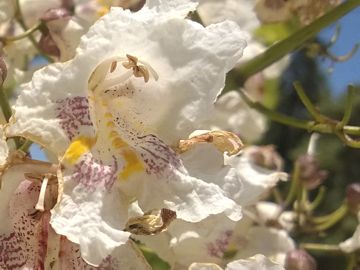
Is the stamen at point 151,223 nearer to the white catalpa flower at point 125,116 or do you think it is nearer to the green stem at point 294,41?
the white catalpa flower at point 125,116

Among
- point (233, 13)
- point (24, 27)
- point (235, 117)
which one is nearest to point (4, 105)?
point (24, 27)

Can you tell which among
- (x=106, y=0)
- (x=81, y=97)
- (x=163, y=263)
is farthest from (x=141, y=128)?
(x=163, y=263)

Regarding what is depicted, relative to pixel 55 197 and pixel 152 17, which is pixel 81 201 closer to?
pixel 55 197

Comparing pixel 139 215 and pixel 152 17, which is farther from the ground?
pixel 152 17

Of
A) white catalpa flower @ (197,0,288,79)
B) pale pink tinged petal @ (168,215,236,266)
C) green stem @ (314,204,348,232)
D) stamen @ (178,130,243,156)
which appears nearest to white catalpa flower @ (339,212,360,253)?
green stem @ (314,204,348,232)

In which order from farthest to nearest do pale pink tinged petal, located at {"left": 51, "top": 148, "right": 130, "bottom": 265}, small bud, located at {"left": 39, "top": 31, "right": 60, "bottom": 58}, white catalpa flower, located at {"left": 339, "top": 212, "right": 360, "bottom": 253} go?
white catalpa flower, located at {"left": 339, "top": 212, "right": 360, "bottom": 253} → small bud, located at {"left": 39, "top": 31, "right": 60, "bottom": 58} → pale pink tinged petal, located at {"left": 51, "top": 148, "right": 130, "bottom": 265}

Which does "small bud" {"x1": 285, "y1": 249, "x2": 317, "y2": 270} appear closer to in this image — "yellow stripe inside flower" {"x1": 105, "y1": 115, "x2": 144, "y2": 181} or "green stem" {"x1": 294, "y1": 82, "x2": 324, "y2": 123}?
"green stem" {"x1": 294, "y1": 82, "x2": 324, "y2": 123}
